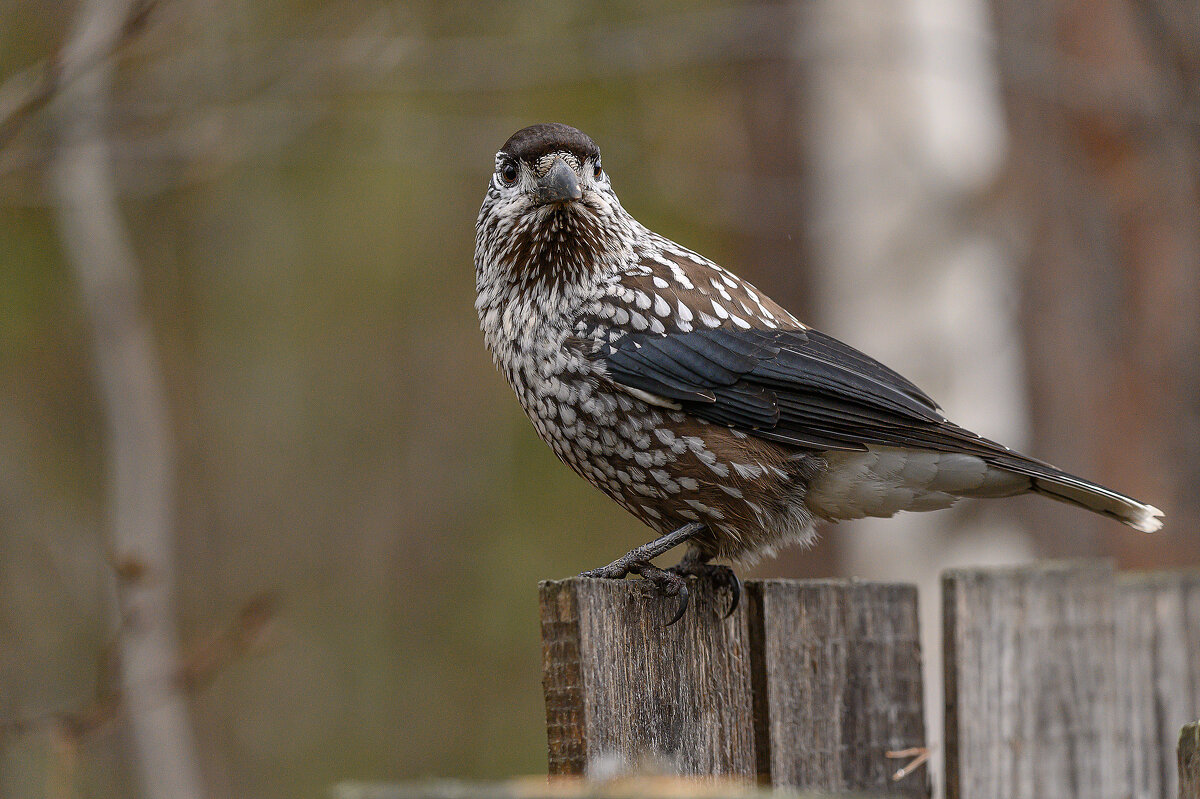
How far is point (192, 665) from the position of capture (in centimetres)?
379

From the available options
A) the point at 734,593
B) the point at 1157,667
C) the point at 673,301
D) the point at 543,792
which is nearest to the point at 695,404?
the point at 673,301

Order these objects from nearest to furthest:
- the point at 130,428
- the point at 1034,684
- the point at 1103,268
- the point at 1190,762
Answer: the point at 1190,762, the point at 1034,684, the point at 130,428, the point at 1103,268

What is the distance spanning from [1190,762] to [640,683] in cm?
90

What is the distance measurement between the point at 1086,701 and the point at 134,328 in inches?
162

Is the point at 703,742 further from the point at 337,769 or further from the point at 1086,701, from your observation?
the point at 337,769

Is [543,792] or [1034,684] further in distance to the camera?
[1034,684]

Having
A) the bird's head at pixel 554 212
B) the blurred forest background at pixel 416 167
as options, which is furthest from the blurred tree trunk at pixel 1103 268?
the bird's head at pixel 554 212

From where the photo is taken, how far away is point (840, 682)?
8.34 ft

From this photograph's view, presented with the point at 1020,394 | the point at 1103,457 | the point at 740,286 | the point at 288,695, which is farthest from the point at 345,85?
the point at 288,695

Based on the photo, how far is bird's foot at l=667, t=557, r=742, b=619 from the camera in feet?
8.43

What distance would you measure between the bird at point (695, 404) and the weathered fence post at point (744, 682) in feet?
1.47

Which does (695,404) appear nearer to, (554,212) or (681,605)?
(554,212)

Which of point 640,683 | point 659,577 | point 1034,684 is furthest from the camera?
point 1034,684

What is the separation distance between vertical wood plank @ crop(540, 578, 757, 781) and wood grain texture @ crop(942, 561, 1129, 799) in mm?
516
